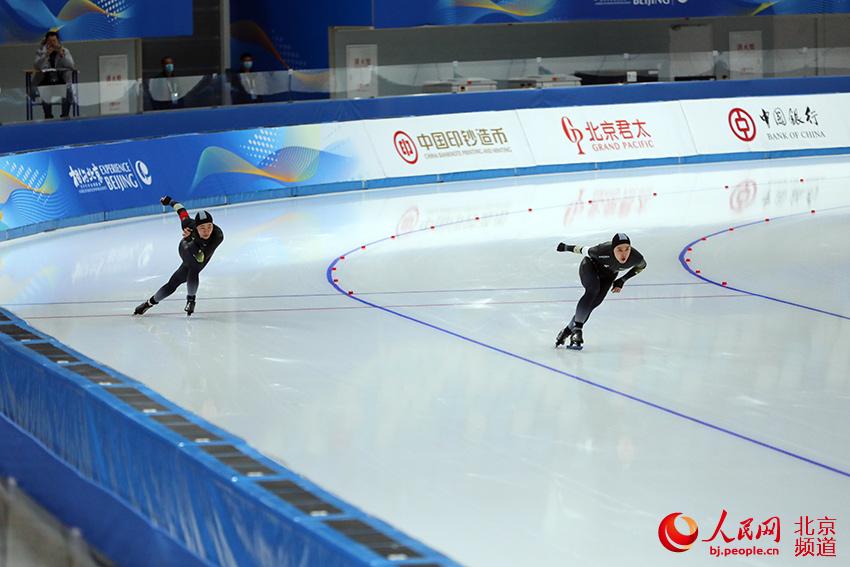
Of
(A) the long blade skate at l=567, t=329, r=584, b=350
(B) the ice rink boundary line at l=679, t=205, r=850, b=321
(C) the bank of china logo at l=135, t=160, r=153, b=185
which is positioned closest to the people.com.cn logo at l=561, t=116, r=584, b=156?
(B) the ice rink boundary line at l=679, t=205, r=850, b=321

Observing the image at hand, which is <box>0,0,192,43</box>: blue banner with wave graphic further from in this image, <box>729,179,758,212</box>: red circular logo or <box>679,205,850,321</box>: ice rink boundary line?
<box>679,205,850,321</box>: ice rink boundary line

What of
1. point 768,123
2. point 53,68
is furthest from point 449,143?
point 53,68

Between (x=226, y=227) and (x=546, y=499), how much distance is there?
11.6 meters

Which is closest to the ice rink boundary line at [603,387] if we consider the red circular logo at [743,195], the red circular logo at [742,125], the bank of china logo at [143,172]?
the bank of china logo at [143,172]

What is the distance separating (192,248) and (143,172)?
286 inches

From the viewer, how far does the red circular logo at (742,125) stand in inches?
1019

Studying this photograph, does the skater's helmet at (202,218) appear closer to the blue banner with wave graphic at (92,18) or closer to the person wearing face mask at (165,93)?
the person wearing face mask at (165,93)

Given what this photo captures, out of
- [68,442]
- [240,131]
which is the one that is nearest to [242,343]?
[68,442]

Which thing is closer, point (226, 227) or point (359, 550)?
point (359, 550)

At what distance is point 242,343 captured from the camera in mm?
11586

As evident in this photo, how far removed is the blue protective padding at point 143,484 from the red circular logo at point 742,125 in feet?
64.8

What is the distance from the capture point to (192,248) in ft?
40.5

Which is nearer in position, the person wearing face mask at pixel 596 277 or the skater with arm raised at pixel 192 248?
the person wearing face mask at pixel 596 277

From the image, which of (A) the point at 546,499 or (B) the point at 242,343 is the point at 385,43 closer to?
(B) the point at 242,343
